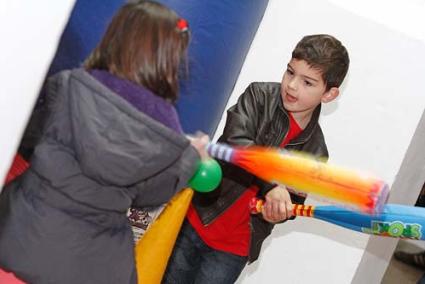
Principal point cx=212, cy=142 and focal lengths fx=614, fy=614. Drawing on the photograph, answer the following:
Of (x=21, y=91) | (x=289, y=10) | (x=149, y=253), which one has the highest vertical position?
(x=289, y=10)

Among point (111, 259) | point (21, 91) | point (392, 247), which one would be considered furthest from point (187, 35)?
point (392, 247)

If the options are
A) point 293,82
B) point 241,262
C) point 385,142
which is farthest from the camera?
point 385,142

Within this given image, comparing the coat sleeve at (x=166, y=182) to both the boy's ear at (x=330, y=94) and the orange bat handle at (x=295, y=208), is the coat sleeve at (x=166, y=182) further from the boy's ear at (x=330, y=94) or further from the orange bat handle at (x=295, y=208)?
the boy's ear at (x=330, y=94)

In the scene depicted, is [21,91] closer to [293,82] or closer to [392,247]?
[293,82]

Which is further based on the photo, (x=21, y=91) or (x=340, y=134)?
(x=340, y=134)

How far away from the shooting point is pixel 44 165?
114 centimetres

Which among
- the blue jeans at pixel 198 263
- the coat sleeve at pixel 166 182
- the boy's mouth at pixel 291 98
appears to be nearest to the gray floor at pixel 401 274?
the blue jeans at pixel 198 263

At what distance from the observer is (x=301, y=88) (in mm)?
1585

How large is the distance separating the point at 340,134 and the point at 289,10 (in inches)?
17.5

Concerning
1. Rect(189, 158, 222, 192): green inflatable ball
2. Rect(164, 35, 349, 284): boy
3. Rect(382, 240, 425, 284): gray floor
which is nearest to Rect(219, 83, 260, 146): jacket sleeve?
Rect(164, 35, 349, 284): boy

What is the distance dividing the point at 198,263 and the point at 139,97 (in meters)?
0.81

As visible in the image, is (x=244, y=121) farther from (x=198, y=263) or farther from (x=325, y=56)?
(x=198, y=263)

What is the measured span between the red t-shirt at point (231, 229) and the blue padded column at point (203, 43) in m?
0.25

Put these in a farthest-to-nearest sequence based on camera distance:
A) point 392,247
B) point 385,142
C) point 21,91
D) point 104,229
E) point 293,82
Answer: point 392,247 < point 385,142 < point 293,82 < point 104,229 < point 21,91
